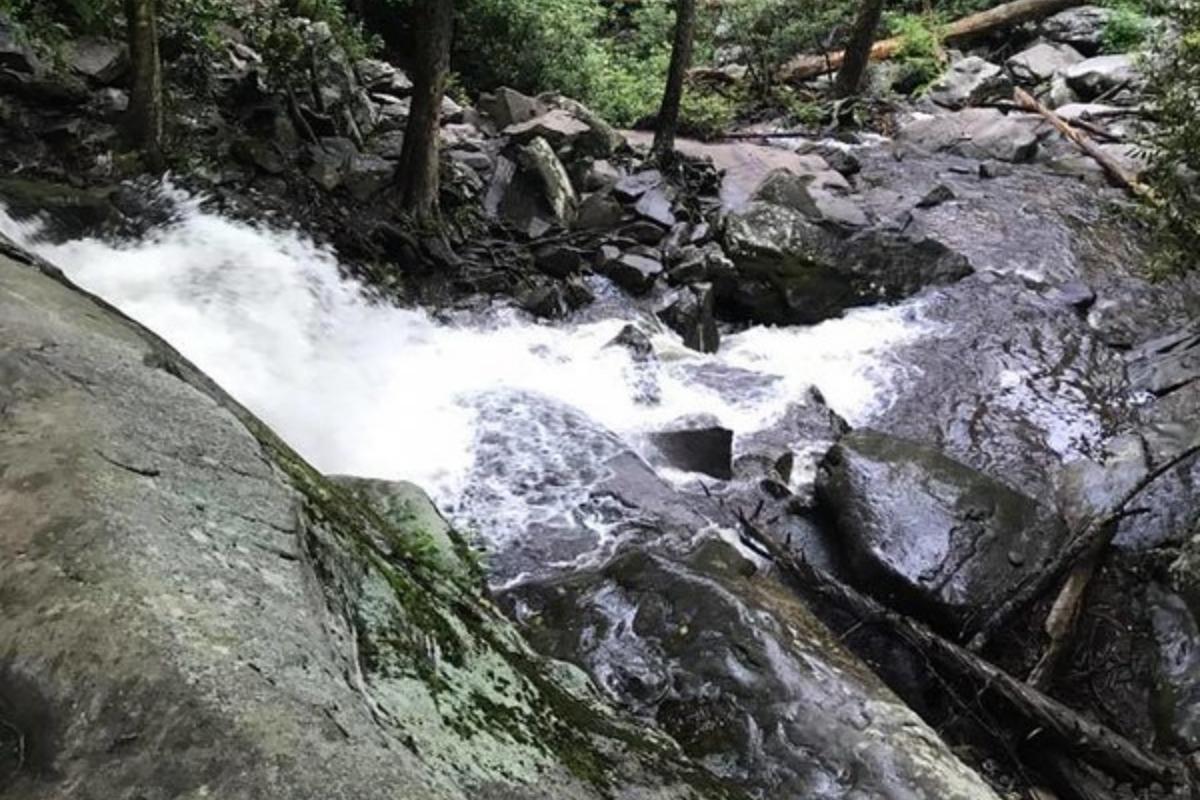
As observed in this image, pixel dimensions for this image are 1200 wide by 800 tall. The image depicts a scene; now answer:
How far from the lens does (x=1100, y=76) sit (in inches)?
712

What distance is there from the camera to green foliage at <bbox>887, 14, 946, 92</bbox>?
20281 millimetres

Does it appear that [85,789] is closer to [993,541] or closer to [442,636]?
[442,636]

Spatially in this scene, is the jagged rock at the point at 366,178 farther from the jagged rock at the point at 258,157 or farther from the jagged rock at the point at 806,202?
the jagged rock at the point at 806,202

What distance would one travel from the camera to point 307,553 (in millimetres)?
2873

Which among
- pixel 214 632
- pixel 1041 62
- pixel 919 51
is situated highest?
pixel 1041 62

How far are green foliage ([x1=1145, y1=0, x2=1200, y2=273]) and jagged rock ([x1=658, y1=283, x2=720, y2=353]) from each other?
13.7 ft

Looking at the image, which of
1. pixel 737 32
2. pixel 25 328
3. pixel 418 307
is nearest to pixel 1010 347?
pixel 418 307

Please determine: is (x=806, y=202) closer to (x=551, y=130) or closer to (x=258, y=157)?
(x=551, y=130)

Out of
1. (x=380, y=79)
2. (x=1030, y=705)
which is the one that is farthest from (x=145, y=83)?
(x=1030, y=705)

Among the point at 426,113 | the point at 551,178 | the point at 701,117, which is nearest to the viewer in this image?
the point at 426,113

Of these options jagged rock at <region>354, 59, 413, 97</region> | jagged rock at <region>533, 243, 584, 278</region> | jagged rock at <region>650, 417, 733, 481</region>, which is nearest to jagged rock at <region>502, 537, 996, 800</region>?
jagged rock at <region>650, 417, 733, 481</region>

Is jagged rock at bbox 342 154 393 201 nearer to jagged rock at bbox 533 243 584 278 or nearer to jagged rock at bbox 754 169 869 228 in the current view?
jagged rock at bbox 533 243 584 278

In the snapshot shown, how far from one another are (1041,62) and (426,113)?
1599 centimetres

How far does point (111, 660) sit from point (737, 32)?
21169 millimetres
